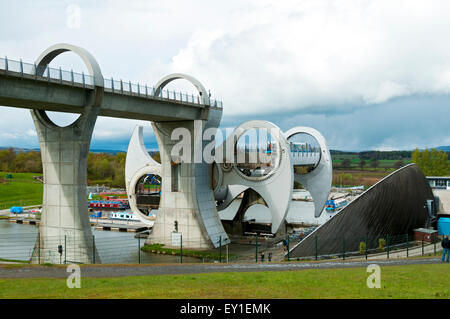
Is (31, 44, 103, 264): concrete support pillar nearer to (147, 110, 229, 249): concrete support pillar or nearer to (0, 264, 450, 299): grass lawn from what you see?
(147, 110, 229, 249): concrete support pillar

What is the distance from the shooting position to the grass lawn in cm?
1038

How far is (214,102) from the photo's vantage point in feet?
110

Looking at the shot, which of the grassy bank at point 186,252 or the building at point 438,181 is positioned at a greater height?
the building at point 438,181

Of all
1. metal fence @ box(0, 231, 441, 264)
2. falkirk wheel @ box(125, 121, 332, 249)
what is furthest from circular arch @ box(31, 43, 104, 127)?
falkirk wheel @ box(125, 121, 332, 249)

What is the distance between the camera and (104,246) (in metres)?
34.5

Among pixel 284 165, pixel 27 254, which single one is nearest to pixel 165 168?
pixel 284 165

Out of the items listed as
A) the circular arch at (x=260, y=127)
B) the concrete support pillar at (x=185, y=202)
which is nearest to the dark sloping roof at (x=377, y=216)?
the circular arch at (x=260, y=127)

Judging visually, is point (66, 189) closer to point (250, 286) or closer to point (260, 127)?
point (260, 127)

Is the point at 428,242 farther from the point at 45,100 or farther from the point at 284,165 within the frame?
the point at 45,100

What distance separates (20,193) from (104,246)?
150ft

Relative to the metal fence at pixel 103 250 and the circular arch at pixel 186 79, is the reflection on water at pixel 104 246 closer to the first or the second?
the metal fence at pixel 103 250

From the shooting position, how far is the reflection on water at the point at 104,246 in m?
29.1

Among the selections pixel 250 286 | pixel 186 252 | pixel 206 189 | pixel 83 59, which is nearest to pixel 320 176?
pixel 206 189

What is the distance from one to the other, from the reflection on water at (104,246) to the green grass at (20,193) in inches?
773
